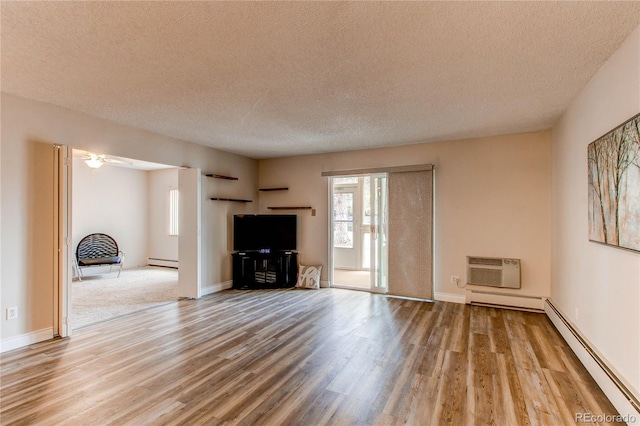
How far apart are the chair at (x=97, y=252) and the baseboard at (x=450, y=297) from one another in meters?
6.63

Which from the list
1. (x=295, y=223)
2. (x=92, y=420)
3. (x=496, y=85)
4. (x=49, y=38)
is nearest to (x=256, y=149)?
(x=295, y=223)

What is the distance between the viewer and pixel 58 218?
10.7ft

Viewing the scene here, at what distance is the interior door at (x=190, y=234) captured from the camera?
4820 mm

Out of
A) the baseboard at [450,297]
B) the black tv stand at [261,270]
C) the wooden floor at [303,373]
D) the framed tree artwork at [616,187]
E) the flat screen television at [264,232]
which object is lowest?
the wooden floor at [303,373]

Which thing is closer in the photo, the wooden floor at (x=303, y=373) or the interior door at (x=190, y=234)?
the wooden floor at (x=303, y=373)

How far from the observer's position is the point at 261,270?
5668mm

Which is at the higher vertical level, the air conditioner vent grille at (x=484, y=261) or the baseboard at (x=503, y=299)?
the air conditioner vent grille at (x=484, y=261)

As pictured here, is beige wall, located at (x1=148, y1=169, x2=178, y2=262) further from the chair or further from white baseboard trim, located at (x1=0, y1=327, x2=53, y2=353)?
white baseboard trim, located at (x1=0, y1=327, x2=53, y2=353)

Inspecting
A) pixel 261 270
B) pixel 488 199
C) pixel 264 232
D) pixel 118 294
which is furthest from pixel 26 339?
pixel 488 199

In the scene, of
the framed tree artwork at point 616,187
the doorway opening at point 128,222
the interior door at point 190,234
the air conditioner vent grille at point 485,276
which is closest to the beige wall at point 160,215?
the doorway opening at point 128,222

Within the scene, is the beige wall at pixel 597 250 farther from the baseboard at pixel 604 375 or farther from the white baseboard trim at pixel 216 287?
the white baseboard trim at pixel 216 287

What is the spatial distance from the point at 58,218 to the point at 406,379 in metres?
3.81

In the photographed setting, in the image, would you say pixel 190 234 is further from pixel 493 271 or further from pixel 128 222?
pixel 493 271

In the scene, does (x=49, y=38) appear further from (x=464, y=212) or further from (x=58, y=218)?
(x=464, y=212)
